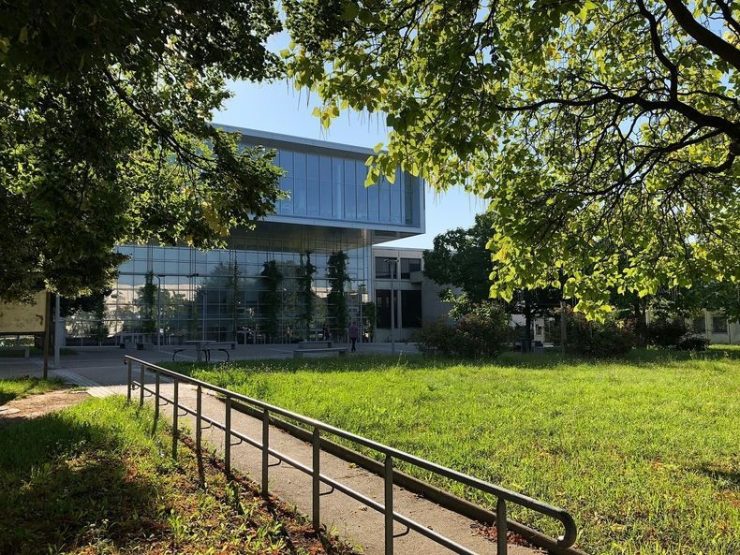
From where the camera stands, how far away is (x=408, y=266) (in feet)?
184

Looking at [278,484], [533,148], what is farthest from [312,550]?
[533,148]

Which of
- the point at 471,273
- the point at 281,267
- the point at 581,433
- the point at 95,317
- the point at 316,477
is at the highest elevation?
the point at 281,267

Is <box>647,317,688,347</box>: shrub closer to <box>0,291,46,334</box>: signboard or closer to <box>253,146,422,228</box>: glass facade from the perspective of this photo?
<box>253,146,422,228</box>: glass facade

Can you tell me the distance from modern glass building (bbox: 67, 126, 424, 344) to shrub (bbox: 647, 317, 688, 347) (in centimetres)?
1517

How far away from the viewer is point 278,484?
6.09 m

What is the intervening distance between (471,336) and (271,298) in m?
21.2

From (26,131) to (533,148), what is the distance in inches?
250

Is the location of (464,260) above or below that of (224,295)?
above

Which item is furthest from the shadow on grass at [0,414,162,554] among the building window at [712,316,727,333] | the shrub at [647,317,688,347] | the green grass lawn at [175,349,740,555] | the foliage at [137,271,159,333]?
the building window at [712,316,727,333]

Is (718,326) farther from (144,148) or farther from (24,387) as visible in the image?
(144,148)

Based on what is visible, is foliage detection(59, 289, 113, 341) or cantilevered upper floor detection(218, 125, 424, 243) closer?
foliage detection(59, 289, 113, 341)

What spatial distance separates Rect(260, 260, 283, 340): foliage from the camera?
41125 millimetres

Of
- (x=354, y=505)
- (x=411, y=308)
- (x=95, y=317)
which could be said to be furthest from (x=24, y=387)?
(x=411, y=308)

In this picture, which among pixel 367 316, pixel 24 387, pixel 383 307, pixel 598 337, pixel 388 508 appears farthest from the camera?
pixel 383 307
